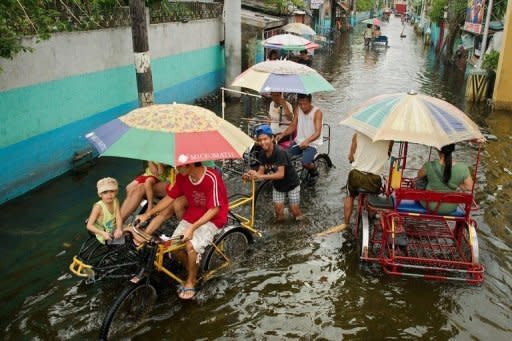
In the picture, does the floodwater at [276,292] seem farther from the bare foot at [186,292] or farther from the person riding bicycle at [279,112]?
the person riding bicycle at [279,112]

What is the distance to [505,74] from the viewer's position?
49.8 ft

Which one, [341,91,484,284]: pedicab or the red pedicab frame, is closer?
[341,91,484,284]: pedicab

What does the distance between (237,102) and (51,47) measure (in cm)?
815

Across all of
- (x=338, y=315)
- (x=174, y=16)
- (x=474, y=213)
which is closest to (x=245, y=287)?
(x=338, y=315)

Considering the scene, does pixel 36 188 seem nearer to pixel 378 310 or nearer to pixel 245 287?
pixel 245 287

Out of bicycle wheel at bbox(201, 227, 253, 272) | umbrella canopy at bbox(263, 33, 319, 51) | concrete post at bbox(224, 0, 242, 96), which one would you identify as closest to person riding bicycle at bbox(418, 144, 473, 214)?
bicycle wheel at bbox(201, 227, 253, 272)

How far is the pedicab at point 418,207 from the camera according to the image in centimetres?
535

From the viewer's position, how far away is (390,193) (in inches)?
251

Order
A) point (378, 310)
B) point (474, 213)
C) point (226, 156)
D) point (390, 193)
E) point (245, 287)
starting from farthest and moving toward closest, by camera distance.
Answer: point (474, 213) < point (390, 193) < point (245, 287) < point (378, 310) < point (226, 156)

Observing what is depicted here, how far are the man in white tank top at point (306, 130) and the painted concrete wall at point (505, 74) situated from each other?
10158mm

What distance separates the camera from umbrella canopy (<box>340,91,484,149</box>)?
208 inches

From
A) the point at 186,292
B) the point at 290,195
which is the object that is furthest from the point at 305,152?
the point at 186,292

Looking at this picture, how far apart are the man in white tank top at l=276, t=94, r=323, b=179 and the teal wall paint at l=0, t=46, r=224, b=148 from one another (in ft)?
14.1

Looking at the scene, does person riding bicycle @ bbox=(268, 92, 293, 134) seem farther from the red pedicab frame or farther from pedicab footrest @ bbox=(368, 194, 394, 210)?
pedicab footrest @ bbox=(368, 194, 394, 210)
